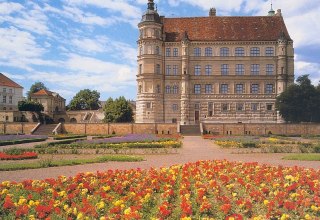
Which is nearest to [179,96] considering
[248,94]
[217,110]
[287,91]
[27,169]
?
[217,110]

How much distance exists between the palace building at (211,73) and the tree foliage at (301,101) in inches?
235

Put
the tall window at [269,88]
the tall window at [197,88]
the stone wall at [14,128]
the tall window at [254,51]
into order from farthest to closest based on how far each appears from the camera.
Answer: the tall window at [197,88] < the tall window at [254,51] < the tall window at [269,88] < the stone wall at [14,128]

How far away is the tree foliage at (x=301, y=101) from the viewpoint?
52094 mm

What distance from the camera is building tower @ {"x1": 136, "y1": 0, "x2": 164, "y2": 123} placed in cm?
5938

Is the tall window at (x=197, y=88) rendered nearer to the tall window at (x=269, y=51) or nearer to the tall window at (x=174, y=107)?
the tall window at (x=174, y=107)

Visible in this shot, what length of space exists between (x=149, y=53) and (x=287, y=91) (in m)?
21.4

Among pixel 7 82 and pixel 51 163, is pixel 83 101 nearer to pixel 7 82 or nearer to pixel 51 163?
pixel 7 82

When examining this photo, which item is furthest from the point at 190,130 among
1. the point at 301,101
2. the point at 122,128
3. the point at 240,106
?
the point at 301,101

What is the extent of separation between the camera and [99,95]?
11262cm

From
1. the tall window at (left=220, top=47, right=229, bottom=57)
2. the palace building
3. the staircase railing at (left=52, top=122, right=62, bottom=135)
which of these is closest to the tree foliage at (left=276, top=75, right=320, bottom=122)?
the palace building

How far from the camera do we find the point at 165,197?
1025cm

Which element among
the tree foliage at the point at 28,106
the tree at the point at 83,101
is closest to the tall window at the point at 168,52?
the tree foliage at the point at 28,106

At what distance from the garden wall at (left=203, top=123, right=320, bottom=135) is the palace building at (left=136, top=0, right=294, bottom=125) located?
751 centimetres

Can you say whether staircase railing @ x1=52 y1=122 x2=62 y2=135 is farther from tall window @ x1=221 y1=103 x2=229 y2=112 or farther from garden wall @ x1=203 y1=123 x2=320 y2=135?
tall window @ x1=221 y1=103 x2=229 y2=112
